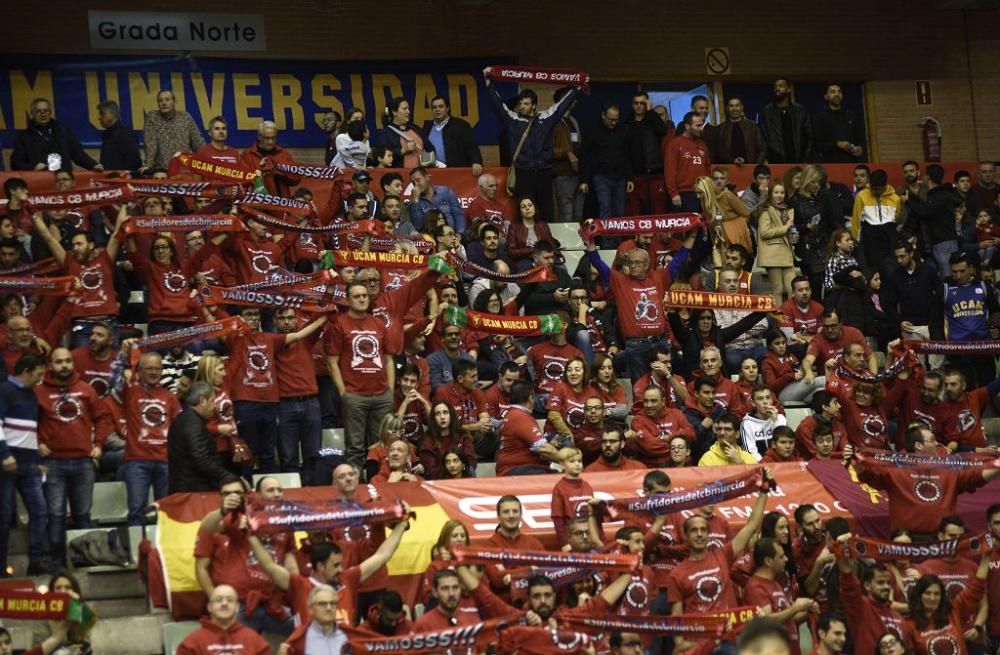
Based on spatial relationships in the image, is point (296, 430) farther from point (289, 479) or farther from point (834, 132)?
point (834, 132)

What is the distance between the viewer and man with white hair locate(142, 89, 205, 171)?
18.3m

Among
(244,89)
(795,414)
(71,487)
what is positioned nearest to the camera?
(71,487)

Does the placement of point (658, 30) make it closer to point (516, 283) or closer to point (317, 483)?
point (516, 283)

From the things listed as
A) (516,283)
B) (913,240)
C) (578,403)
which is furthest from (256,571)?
(913,240)

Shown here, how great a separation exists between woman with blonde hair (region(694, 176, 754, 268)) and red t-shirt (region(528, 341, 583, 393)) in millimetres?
3434

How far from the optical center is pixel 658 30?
76.4ft

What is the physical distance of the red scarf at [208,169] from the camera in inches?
642

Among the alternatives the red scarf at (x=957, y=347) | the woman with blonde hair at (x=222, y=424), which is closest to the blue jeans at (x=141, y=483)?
the woman with blonde hair at (x=222, y=424)

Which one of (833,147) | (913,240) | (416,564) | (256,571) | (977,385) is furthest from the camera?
(833,147)

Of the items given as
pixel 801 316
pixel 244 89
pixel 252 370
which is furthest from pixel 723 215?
pixel 252 370

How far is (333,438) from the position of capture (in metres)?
14.7

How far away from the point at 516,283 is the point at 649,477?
4.57 metres

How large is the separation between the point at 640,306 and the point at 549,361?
3.77 ft

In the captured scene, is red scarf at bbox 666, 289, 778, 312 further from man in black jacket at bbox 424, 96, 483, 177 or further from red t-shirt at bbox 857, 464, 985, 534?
man in black jacket at bbox 424, 96, 483, 177
